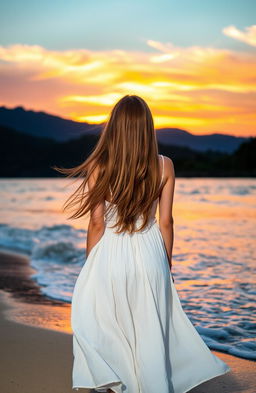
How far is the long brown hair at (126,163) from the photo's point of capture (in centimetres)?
306

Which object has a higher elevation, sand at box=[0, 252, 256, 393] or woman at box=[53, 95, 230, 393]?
woman at box=[53, 95, 230, 393]

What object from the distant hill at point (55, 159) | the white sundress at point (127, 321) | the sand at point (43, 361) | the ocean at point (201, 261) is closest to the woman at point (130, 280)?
the white sundress at point (127, 321)

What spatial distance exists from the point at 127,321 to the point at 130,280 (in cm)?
25

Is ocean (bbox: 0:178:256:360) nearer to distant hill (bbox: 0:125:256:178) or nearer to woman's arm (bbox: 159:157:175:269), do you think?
woman's arm (bbox: 159:157:175:269)

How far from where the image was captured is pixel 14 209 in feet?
73.8

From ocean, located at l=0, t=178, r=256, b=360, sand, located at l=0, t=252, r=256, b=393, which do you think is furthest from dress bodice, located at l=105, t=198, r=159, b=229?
ocean, located at l=0, t=178, r=256, b=360

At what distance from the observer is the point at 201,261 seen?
9.38 meters

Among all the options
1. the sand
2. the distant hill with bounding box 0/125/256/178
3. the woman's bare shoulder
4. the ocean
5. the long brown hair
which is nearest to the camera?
the long brown hair

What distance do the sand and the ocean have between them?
55 cm

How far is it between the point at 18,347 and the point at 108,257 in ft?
5.90

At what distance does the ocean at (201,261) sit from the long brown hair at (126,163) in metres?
2.00

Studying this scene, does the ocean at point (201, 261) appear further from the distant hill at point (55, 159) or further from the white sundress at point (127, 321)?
the distant hill at point (55, 159)

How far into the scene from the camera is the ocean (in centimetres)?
559

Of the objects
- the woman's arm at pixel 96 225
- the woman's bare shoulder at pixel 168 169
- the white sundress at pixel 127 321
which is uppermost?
the woman's bare shoulder at pixel 168 169
